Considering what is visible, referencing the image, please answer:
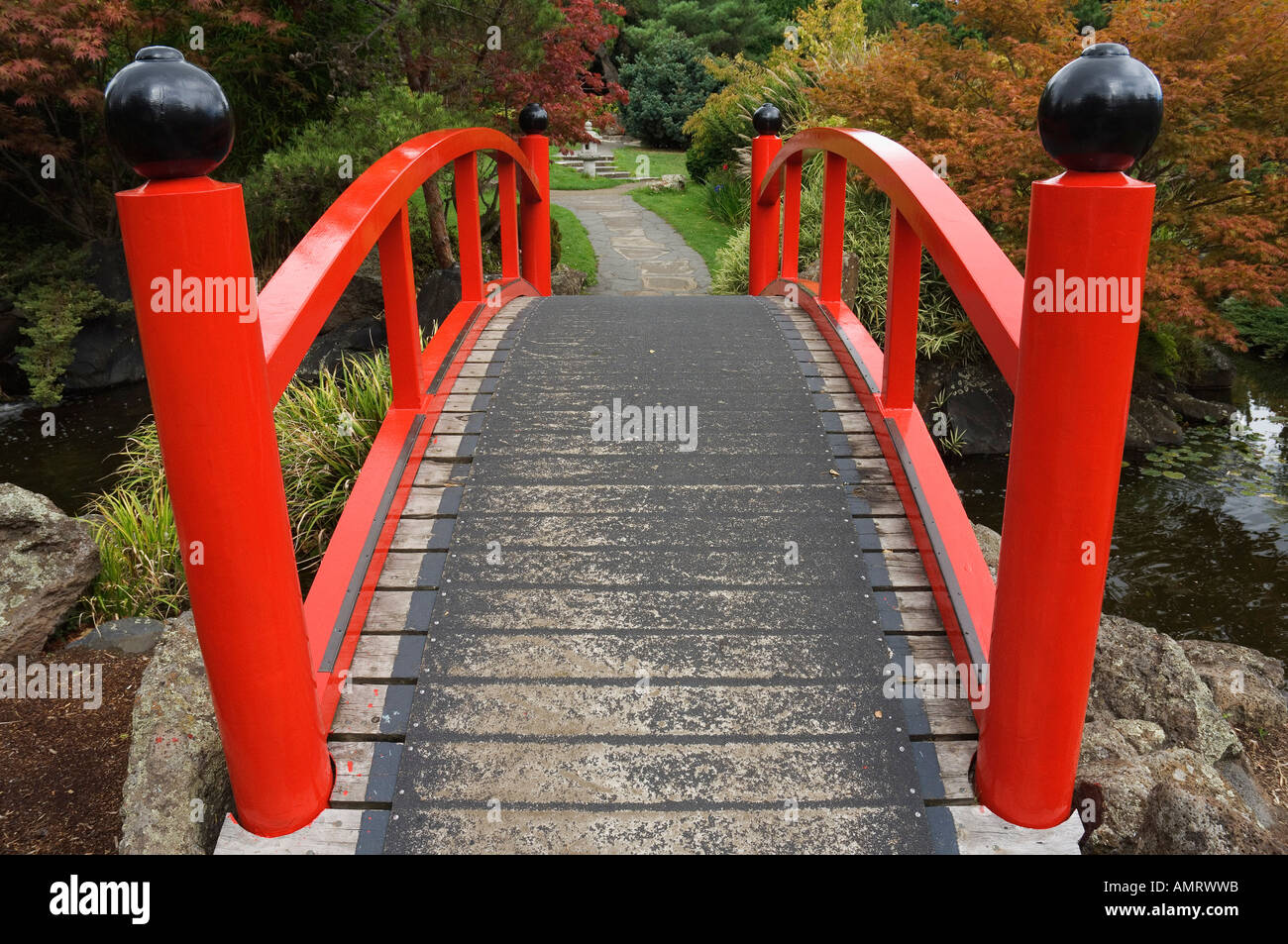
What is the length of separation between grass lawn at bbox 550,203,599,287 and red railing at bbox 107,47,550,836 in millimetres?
9597

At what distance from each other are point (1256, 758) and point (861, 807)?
278cm

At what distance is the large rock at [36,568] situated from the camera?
13.0ft

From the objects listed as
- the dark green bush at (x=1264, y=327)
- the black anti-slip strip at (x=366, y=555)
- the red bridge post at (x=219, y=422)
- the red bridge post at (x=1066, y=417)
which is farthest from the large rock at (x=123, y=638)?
the dark green bush at (x=1264, y=327)

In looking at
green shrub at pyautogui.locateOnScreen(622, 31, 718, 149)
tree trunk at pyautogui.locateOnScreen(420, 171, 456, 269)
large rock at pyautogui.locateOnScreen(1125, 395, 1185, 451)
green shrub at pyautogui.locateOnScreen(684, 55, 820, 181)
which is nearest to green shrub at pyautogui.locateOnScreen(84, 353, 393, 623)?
tree trunk at pyautogui.locateOnScreen(420, 171, 456, 269)

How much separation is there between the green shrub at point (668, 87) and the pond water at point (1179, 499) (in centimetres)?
1539

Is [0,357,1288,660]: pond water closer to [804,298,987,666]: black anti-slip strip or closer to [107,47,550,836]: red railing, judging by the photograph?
[804,298,987,666]: black anti-slip strip

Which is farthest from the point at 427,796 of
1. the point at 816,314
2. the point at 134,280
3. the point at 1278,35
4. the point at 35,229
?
the point at 35,229

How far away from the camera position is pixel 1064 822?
7.67 ft

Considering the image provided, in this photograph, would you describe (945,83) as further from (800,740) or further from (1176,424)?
(800,740)

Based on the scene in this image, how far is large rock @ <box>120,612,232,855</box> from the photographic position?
2637 millimetres

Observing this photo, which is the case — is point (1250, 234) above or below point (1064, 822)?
above

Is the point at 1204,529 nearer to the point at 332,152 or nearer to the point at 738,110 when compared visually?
the point at 332,152

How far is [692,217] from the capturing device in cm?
1653

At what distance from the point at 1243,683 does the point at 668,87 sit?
2111cm
